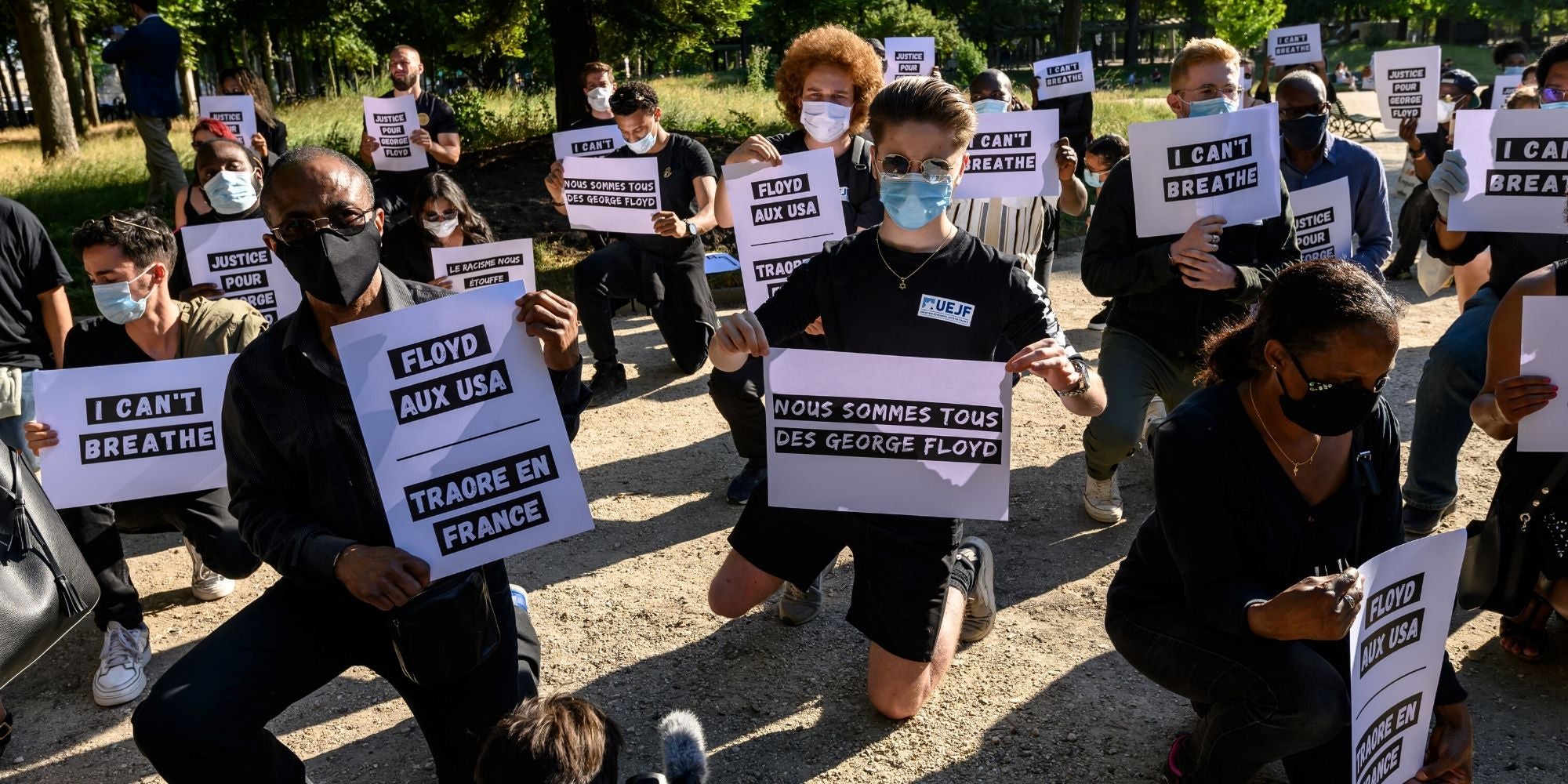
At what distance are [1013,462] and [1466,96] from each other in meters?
8.20

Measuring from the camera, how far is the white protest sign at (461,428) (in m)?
3.20

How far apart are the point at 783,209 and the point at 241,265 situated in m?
2.95

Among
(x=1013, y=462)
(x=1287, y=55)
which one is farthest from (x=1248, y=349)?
(x=1287, y=55)

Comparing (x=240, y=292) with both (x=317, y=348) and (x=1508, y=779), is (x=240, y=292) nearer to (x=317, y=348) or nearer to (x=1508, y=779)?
(x=317, y=348)

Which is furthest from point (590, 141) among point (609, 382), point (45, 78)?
point (45, 78)

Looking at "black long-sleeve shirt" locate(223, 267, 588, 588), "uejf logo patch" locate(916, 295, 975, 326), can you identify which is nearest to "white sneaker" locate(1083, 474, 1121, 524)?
"uejf logo patch" locate(916, 295, 975, 326)

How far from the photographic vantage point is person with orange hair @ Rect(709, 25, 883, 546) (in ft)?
19.6

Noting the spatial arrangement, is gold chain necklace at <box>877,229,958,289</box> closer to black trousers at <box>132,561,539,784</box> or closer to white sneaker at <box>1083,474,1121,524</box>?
black trousers at <box>132,561,539,784</box>

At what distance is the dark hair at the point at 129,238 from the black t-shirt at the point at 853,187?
298 centimetres

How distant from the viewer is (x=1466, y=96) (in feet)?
37.7

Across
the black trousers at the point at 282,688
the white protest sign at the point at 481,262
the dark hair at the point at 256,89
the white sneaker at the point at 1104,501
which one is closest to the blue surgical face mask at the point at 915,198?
the black trousers at the point at 282,688

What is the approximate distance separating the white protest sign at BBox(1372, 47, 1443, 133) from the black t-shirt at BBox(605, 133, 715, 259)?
719 centimetres

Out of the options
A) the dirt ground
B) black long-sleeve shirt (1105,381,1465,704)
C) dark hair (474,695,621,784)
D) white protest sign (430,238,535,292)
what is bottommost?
the dirt ground

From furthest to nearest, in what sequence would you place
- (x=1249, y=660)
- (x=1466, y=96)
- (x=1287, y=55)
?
(x=1287, y=55)
(x=1466, y=96)
(x=1249, y=660)
